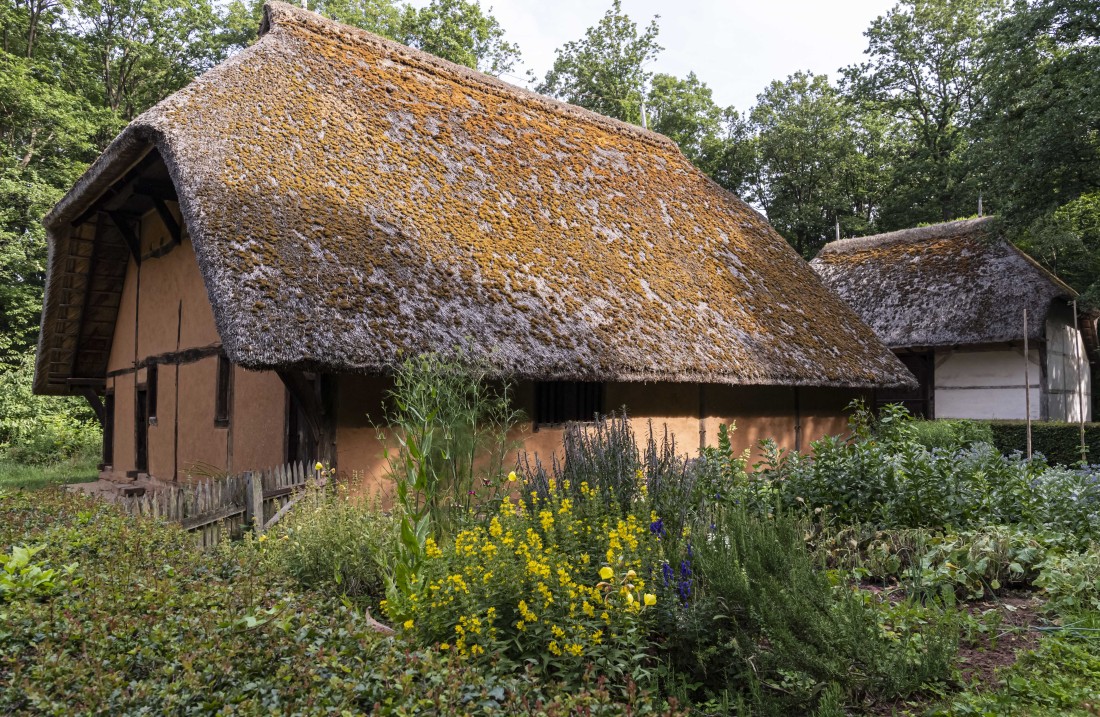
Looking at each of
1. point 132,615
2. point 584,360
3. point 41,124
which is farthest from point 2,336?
point 132,615

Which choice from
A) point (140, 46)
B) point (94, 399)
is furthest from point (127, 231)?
point (140, 46)

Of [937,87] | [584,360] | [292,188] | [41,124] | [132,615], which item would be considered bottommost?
[132,615]

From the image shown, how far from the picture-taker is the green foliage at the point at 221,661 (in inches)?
102

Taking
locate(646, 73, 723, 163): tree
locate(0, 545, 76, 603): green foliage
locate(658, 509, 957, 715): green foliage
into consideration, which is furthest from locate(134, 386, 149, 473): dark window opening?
locate(646, 73, 723, 163): tree

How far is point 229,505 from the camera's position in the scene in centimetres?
643

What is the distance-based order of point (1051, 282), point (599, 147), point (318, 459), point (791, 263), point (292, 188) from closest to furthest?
point (318, 459), point (292, 188), point (599, 147), point (791, 263), point (1051, 282)

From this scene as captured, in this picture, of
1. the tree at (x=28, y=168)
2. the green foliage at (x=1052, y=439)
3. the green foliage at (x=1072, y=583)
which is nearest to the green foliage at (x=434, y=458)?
the green foliage at (x=1072, y=583)

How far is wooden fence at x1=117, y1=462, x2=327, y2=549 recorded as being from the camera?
6238 mm

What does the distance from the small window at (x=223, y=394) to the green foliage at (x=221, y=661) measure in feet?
14.5

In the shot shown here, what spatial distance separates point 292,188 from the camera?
744 cm

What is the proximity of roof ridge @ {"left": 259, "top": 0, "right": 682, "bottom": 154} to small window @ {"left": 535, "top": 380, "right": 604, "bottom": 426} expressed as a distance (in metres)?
5.33

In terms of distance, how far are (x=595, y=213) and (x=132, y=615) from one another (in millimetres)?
8215

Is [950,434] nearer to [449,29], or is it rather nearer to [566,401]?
[566,401]

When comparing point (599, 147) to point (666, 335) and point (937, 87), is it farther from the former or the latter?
point (937, 87)
